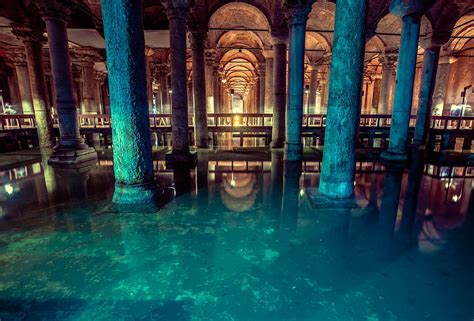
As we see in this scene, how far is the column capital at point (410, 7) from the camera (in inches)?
274

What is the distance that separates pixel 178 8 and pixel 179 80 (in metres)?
1.92

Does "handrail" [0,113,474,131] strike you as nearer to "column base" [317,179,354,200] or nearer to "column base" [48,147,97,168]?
"column base" [48,147,97,168]

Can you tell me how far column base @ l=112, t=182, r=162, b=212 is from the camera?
4.17 m

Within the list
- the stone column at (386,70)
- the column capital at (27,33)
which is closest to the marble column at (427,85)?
the stone column at (386,70)

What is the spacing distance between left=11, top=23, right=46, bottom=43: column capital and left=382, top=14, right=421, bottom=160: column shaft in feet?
44.1

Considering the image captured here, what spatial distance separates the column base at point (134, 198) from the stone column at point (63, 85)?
15.0ft

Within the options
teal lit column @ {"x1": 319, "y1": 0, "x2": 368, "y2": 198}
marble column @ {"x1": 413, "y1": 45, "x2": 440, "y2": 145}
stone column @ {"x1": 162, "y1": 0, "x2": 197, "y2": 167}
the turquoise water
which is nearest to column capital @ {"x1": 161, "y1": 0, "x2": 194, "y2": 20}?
stone column @ {"x1": 162, "y1": 0, "x2": 197, "y2": 167}

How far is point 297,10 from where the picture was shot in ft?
23.5

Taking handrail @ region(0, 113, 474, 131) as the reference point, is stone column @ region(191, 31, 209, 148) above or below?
above

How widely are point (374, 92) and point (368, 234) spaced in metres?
28.8

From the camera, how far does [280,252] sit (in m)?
2.94

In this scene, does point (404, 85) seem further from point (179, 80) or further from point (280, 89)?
point (179, 80)

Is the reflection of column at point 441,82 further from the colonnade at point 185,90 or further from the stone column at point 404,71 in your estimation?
the stone column at point 404,71

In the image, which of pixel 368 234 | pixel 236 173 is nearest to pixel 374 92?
pixel 236 173
